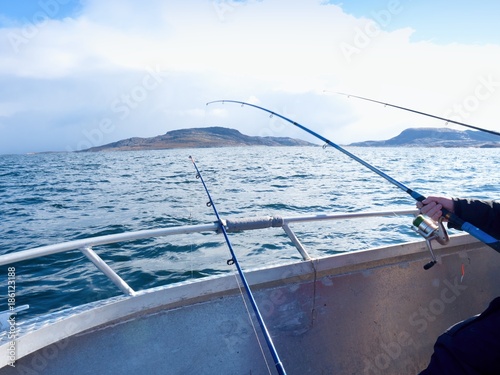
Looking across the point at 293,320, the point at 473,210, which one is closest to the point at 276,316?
the point at 293,320

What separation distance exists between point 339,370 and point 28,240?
282 inches

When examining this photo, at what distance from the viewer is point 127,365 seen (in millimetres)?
2119

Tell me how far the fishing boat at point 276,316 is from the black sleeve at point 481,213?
399mm

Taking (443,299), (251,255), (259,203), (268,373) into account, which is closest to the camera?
(268,373)

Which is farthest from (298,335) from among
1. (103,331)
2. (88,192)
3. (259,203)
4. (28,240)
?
(88,192)

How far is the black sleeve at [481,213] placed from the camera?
6.13ft

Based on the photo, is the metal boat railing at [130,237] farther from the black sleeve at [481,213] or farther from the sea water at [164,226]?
the sea water at [164,226]

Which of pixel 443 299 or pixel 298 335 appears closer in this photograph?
pixel 298 335

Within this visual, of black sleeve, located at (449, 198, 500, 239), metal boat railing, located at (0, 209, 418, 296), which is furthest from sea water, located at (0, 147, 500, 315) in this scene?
black sleeve, located at (449, 198, 500, 239)

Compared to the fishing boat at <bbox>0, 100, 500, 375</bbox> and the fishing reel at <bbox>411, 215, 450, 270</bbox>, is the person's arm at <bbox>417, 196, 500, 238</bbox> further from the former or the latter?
the fishing reel at <bbox>411, 215, 450, 270</bbox>

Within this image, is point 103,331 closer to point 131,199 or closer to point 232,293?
point 232,293

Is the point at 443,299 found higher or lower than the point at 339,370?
higher

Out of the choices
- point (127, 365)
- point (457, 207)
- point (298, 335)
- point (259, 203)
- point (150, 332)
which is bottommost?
point (259, 203)

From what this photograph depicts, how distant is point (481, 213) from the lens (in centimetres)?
191
